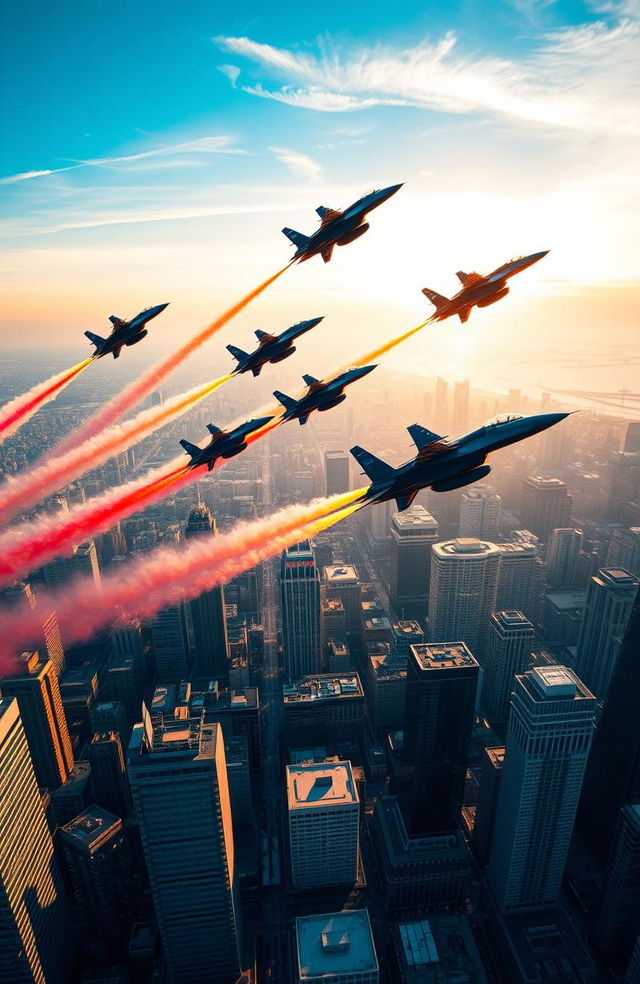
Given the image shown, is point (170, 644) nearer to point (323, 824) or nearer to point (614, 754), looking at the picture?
point (323, 824)

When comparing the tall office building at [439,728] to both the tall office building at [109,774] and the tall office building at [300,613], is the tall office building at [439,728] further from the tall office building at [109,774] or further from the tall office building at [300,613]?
the tall office building at [109,774]

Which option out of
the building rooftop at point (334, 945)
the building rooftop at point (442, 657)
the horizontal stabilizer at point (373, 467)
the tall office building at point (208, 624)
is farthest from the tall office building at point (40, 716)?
the horizontal stabilizer at point (373, 467)

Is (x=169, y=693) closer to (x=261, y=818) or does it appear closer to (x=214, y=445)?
(x=261, y=818)

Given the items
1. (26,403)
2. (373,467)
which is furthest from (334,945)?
(26,403)

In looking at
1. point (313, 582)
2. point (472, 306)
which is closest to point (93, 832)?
point (313, 582)

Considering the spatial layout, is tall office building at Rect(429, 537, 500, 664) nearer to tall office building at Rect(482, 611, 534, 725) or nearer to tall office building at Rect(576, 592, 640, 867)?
tall office building at Rect(482, 611, 534, 725)

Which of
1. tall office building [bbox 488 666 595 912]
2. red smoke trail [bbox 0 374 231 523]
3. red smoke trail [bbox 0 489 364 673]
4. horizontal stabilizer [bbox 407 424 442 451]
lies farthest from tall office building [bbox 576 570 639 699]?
red smoke trail [bbox 0 374 231 523]
